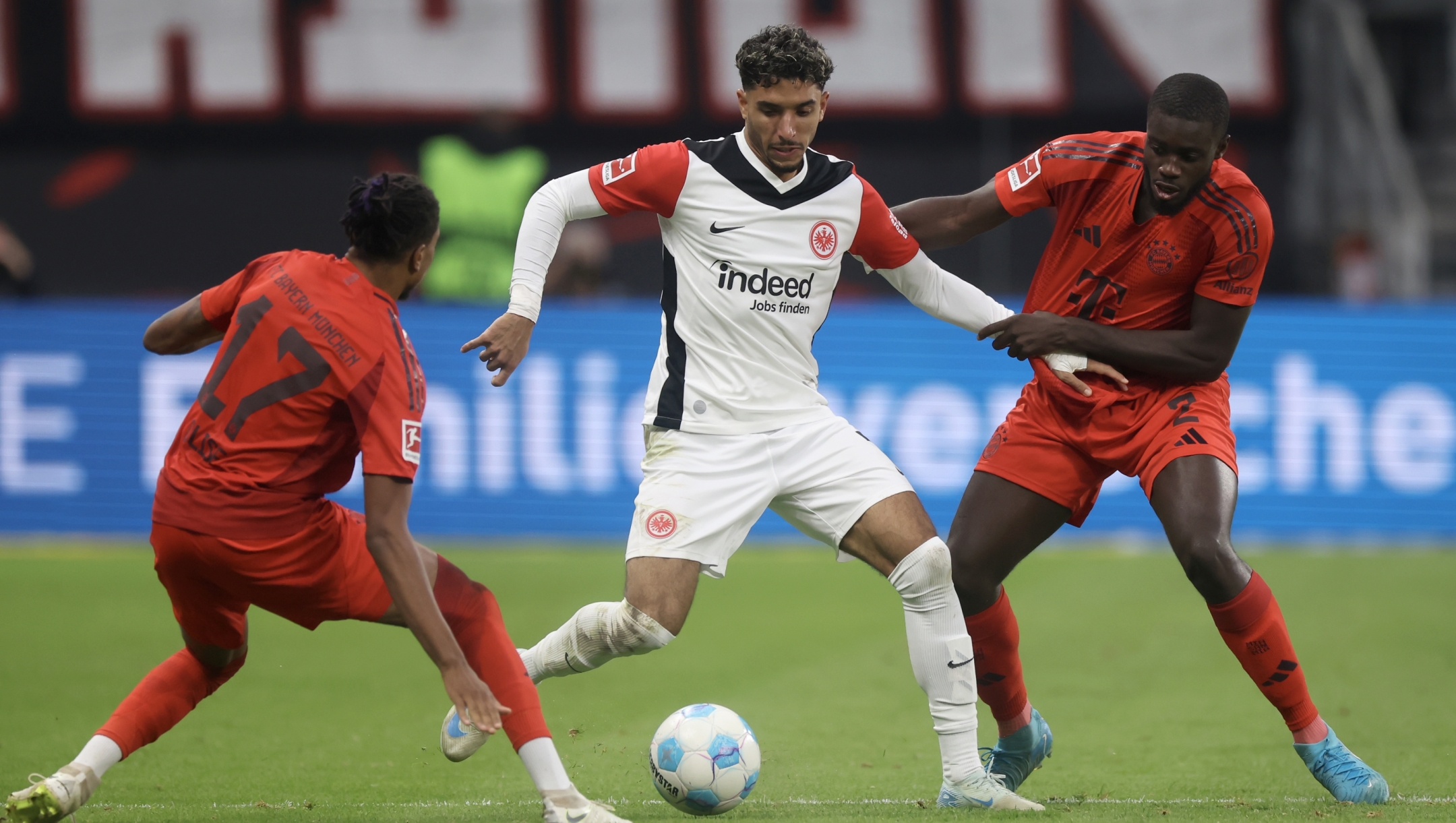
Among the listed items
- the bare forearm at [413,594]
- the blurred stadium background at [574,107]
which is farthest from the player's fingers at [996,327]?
the blurred stadium background at [574,107]

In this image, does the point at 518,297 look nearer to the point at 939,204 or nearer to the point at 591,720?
the point at 939,204

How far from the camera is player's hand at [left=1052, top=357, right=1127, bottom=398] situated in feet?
17.0

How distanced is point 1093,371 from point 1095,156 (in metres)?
0.72

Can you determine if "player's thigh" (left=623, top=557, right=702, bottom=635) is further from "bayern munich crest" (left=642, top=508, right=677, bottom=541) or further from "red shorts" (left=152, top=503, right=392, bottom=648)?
"red shorts" (left=152, top=503, right=392, bottom=648)

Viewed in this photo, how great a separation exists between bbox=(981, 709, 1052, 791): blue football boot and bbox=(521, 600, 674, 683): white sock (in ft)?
4.02

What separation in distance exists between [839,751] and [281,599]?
237 centimetres

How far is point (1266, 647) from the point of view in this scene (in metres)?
4.98

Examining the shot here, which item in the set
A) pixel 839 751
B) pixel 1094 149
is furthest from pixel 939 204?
pixel 839 751

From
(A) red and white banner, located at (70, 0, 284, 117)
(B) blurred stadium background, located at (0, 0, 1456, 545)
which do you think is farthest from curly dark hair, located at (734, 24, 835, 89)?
(A) red and white banner, located at (70, 0, 284, 117)

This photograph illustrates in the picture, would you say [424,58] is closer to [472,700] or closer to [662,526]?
[662,526]

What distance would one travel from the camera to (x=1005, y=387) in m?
11.0

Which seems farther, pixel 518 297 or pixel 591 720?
pixel 591 720

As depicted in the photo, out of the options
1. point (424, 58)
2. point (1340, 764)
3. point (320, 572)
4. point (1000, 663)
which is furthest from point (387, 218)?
point (424, 58)

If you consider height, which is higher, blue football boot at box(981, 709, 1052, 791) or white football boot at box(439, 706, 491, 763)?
white football boot at box(439, 706, 491, 763)
